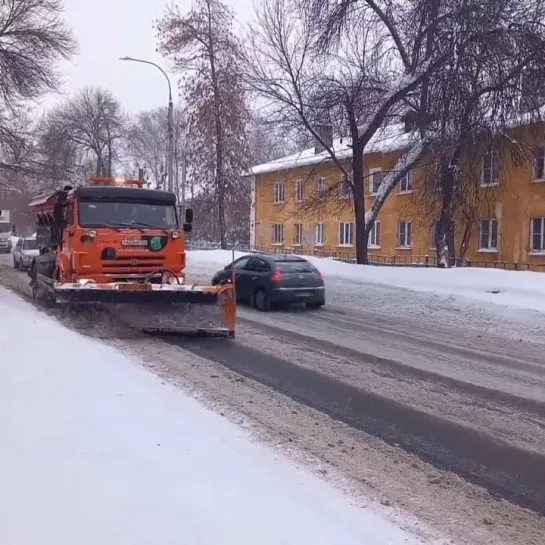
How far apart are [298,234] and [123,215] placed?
33.1m

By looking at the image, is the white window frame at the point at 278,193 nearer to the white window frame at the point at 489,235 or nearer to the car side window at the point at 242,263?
the white window frame at the point at 489,235

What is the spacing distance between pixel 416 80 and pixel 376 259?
18.8m

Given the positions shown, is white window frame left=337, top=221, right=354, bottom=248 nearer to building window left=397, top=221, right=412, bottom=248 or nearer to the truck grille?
building window left=397, top=221, right=412, bottom=248

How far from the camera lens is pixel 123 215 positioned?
1331cm

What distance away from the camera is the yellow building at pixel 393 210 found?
2631 cm

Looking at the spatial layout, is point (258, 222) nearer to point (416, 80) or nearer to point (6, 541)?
point (416, 80)

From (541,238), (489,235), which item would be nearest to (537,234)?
(541,238)

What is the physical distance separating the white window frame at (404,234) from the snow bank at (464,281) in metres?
14.1

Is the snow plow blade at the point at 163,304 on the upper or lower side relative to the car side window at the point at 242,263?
lower

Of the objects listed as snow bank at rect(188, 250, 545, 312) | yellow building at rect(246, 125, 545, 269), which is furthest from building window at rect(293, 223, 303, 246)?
snow bank at rect(188, 250, 545, 312)

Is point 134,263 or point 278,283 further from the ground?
point 134,263

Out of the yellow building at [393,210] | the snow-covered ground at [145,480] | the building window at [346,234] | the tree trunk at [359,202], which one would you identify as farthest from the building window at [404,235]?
the snow-covered ground at [145,480]

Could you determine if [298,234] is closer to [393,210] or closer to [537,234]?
[393,210]

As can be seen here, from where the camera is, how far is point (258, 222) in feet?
165
